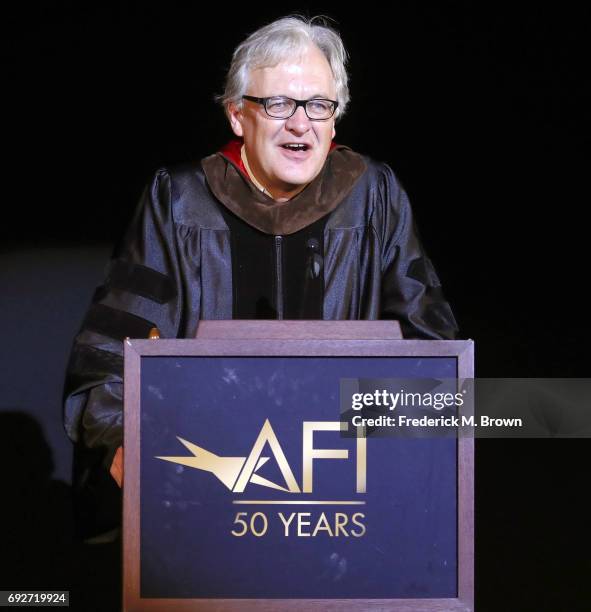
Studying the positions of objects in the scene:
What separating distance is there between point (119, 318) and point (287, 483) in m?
0.83

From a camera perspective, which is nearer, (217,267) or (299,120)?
(299,120)

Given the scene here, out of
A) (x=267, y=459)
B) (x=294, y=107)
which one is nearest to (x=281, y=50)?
(x=294, y=107)

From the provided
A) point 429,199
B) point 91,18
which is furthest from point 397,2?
point 91,18

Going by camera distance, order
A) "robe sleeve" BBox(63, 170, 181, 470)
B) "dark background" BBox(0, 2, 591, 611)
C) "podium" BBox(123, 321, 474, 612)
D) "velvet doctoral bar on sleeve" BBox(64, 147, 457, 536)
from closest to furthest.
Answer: "podium" BBox(123, 321, 474, 612) < "robe sleeve" BBox(63, 170, 181, 470) < "velvet doctoral bar on sleeve" BBox(64, 147, 457, 536) < "dark background" BBox(0, 2, 591, 611)

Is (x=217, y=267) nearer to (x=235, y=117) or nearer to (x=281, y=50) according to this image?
(x=235, y=117)

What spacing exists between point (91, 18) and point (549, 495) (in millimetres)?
1931

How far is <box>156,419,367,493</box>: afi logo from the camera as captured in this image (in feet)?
5.14

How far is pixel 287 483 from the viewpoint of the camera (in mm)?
1576

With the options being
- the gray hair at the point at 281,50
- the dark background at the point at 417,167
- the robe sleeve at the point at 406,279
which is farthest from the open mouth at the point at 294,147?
the dark background at the point at 417,167

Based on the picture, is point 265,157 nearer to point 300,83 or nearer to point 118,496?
point 300,83

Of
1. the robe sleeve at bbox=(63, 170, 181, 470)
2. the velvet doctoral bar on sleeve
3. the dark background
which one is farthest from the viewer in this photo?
the dark background

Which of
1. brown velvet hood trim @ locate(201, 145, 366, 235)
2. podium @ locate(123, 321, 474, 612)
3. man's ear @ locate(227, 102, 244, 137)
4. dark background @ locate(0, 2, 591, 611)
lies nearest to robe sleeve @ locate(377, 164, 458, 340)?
brown velvet hood trim @ locate(201, 145, 366, 235)

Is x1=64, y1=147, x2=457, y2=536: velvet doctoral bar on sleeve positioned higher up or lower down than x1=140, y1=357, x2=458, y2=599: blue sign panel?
higher up

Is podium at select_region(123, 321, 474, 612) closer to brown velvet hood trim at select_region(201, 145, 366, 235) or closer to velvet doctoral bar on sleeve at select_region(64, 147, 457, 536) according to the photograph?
velvet doctoral bar on sleeve at select_region(64, 147, 457, 536)
